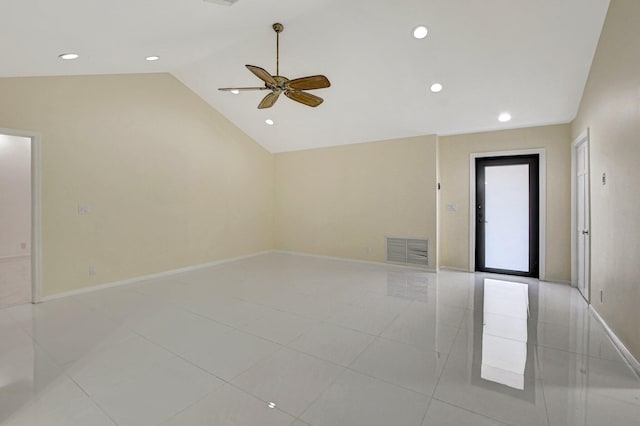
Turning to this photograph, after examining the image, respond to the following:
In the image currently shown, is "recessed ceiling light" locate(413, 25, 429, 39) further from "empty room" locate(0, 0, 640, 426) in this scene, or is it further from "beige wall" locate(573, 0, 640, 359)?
"beige wall" locate(573, 0, 640, 359)

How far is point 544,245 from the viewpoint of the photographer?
4.85 metres

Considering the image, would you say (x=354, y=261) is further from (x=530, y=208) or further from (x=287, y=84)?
(x=287, y=84)

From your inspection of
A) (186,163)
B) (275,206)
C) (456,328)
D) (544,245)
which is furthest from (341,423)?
(275,206)

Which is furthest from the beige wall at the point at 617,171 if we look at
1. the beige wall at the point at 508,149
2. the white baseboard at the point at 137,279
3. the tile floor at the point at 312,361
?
the white baseboard at the point at 137,279

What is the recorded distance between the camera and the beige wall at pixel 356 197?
5.59 meters

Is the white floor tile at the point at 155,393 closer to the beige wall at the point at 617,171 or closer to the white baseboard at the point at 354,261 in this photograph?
the beige wall at the point at 617,171

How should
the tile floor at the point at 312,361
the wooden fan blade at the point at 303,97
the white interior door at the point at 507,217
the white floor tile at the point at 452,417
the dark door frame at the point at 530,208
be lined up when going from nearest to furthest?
the white floor tile at the point at 452,417 → the tile floor at the point at 312,361 → the wooden fan blade at the point at 303,97 → the dark door frame at the point at 530,208 → the white interior door at the point at 507,217

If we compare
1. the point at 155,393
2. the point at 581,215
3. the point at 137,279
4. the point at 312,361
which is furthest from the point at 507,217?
the point at 137,279

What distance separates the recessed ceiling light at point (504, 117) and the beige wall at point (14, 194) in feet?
29.8

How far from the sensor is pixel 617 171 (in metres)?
2.72

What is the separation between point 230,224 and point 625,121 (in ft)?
20.3

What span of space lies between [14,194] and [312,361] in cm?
770

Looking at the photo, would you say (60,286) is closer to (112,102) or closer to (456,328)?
(112,102)

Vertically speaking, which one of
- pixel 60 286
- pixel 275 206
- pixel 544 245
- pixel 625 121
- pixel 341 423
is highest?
pixel 625 121
